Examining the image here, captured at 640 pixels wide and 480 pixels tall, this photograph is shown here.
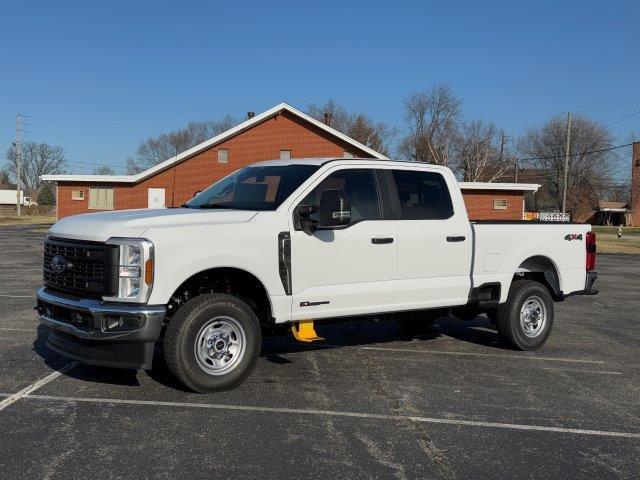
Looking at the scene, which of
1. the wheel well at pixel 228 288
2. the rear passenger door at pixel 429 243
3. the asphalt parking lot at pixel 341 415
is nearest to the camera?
the asphalt parking lot at pixel 341 415

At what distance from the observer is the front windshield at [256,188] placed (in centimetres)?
616

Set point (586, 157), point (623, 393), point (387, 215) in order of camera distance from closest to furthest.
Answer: point (623, 393)
point (387, 215)
point (586, 157)

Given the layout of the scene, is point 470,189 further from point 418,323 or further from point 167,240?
point 167,240

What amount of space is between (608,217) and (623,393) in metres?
83.3

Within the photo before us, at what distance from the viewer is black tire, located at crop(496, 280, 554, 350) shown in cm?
761

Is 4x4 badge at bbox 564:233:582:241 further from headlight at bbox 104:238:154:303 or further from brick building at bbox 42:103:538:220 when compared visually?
brick building at bbox 42:103:538:220

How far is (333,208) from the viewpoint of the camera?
18.8 feet

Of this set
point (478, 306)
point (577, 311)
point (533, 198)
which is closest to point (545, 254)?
point (478, 306)

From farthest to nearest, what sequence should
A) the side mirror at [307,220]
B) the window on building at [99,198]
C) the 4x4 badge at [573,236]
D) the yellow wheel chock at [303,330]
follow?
1. the window on building at [99,198]
2. the 4x4 badge at [573,236]
3. the yellow wheel chock at [303,330]
4. the side mirror at [307,220]

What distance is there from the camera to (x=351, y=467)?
4098mm

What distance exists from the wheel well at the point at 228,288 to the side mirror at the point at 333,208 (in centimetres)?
84

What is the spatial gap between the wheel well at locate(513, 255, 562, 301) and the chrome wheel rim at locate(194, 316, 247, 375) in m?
3.86

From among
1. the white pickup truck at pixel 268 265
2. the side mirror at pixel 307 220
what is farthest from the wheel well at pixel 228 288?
the side mirror at pixel 307 220

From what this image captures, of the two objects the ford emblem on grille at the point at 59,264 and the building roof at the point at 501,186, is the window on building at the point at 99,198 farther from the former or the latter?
the ford emblem on grille at the point at 59,264
